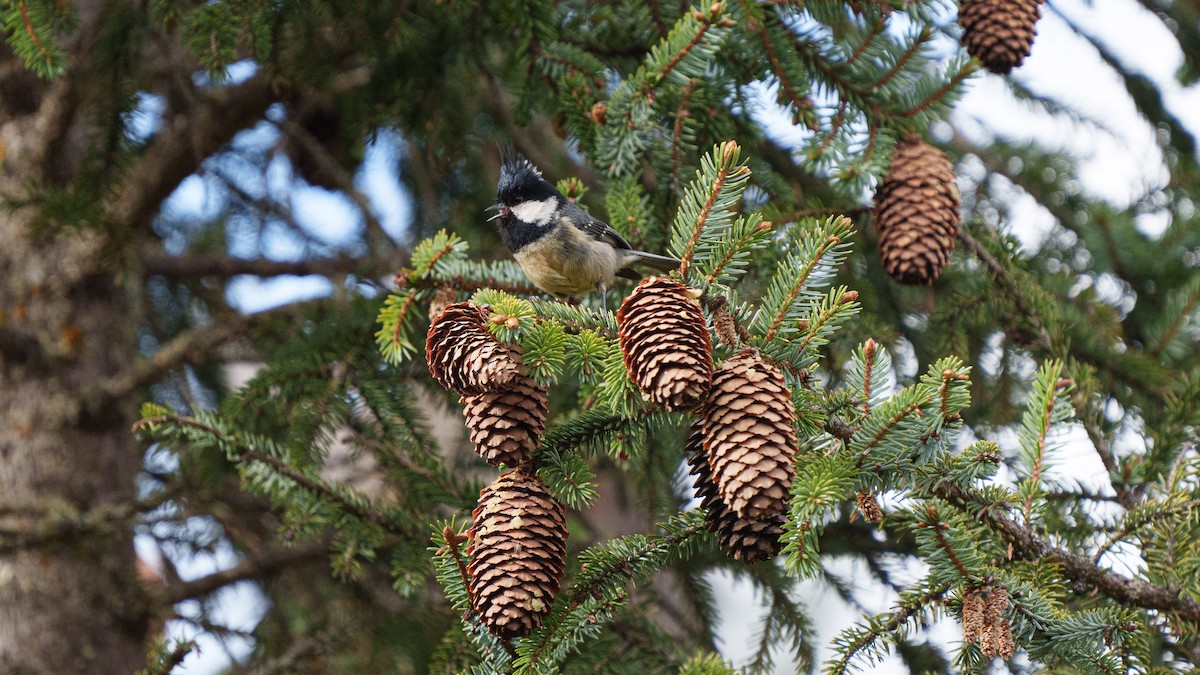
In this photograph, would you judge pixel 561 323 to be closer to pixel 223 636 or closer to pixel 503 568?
pixel 503 568

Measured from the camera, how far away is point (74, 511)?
3160 mm

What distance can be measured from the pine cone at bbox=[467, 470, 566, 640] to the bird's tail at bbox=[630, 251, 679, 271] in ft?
3.16

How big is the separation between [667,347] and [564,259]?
1.11 metres

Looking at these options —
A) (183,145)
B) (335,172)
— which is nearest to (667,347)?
(335,172)

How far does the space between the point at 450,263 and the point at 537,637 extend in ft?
2.97

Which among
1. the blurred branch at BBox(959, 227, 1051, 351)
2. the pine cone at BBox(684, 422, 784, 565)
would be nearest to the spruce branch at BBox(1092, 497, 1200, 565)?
the pine cone at BBox(684, 422, 784, 565)

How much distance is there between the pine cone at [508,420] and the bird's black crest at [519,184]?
105 cm

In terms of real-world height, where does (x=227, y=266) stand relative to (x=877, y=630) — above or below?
above

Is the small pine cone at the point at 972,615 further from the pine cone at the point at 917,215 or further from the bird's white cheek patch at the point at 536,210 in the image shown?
the bird's white cheek patch at the point at 536,210

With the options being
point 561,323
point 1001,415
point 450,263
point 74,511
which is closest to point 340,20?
point 450,263

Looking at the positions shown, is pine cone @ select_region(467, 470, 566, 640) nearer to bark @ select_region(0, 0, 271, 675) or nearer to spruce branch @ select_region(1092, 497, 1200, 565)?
spruce branch @ select_region(1092, 497, 1200, 565)

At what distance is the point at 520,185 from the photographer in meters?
2.64

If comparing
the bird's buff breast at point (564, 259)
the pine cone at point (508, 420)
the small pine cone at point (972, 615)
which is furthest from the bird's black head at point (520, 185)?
the small pine cone at point (972, 615)

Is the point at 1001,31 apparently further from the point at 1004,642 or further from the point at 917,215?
the point at 1004,642
